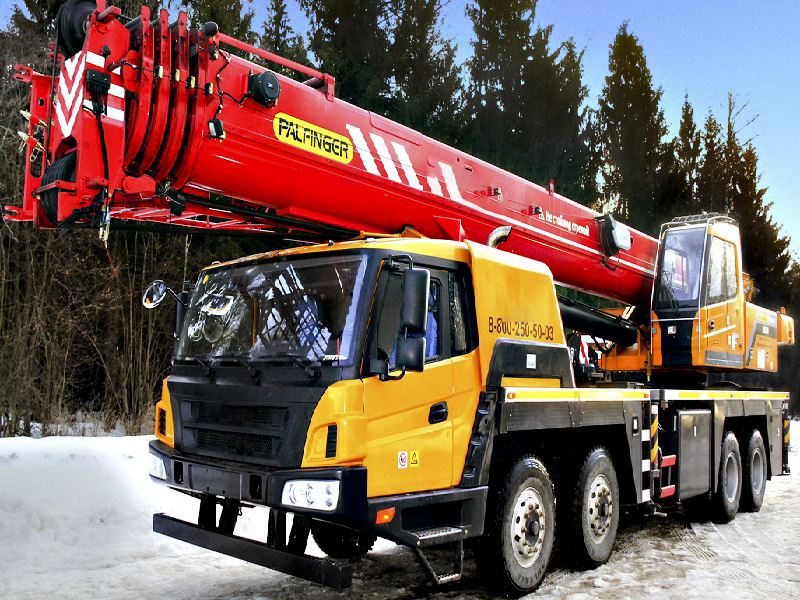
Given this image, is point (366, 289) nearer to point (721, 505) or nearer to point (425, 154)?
point (425, 154)

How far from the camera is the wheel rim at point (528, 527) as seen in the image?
530 centimetres

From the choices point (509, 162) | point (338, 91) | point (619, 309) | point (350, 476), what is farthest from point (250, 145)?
point (509, 162)

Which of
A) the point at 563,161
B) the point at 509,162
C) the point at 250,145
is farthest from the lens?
the point at 563,161

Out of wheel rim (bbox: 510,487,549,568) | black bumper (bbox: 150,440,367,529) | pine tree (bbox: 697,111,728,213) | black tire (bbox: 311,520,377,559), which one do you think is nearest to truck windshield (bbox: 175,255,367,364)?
black bumper (bbox: 150,440,367,529)

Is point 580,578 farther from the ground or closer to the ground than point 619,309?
closer to the ground

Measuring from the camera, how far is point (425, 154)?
6.24m

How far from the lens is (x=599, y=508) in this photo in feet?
20.9

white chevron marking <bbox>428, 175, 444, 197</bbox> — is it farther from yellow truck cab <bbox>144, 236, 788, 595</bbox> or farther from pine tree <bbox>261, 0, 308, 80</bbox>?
pine tree <bbox>261, 0, 308, 80</bbox>

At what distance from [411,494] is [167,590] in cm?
221

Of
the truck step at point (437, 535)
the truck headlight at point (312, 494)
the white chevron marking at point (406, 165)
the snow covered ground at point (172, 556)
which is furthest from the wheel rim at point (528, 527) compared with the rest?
the white chevron marking at point (406, 165)

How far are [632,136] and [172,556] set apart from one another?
2646 cm

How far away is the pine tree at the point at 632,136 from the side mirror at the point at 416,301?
24399mm

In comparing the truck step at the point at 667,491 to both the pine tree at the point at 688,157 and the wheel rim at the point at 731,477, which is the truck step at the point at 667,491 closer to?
the wheel rim at the point at 731,477

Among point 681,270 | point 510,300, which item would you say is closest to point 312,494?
point 510,300
